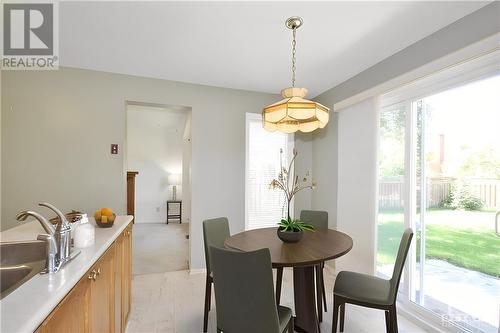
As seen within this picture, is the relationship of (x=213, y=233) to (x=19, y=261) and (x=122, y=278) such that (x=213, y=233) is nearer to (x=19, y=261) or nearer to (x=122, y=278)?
(x=122, y=278)

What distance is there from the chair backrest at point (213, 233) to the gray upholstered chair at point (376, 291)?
110 centimetres

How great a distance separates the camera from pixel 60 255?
1099 millimetres

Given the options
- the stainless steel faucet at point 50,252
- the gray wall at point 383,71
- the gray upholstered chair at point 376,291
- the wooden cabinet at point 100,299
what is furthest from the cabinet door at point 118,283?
the gray wall at point 383,71

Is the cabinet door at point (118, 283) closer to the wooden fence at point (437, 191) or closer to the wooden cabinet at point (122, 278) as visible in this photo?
the wooden cabinet at point (122, 278)

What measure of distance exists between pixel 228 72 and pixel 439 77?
212cm

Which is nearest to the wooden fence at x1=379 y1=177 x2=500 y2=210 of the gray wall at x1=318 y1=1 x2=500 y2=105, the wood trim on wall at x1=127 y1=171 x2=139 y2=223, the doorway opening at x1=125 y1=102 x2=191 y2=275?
the gray wall at x1=318 y1=1 x2=500 y2=105

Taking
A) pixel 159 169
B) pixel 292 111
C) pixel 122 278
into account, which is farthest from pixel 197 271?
pixel 159 169

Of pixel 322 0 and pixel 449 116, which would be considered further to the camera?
pixel 449 116

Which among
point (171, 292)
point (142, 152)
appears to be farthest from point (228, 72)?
point (142, 152)

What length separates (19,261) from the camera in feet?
4.62

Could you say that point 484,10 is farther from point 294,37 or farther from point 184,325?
point 184,325

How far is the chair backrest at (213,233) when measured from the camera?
2.23 m

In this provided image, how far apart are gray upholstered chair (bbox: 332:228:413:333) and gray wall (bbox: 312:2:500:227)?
144 centimetres

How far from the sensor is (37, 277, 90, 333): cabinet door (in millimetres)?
831
